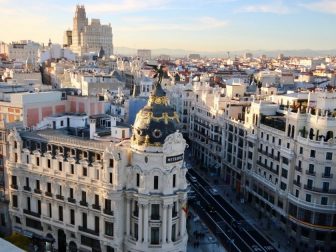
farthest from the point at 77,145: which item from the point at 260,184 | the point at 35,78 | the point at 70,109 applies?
the point at 35,78

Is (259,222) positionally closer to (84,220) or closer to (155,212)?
(155,212)

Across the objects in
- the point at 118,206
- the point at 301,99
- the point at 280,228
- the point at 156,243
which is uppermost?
the point at 301,99

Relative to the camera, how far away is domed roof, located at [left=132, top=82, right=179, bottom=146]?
7444cm

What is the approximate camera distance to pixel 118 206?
76.4m

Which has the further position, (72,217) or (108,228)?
(72,217)

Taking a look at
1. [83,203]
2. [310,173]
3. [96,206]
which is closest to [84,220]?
[83,203]

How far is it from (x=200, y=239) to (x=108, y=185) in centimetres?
2703

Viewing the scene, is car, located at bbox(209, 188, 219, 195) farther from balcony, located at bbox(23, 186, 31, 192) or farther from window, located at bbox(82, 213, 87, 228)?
balcony, located at bbox(23, 186, 31, 192)

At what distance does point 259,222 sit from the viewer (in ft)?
341

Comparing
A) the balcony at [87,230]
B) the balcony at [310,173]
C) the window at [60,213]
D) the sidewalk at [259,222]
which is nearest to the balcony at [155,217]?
the balcony at [87,230]

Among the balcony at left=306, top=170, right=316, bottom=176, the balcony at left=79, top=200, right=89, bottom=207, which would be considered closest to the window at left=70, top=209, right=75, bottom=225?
the balcony at left=79, top=200, right=89, bottom=207

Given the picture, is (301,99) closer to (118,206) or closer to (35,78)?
(118,206)

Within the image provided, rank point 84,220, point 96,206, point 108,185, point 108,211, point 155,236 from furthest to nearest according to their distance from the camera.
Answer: point 84,220
point 96,206
point 108,211
point 108,185
point 155,236

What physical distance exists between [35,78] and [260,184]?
119341 millimetres
